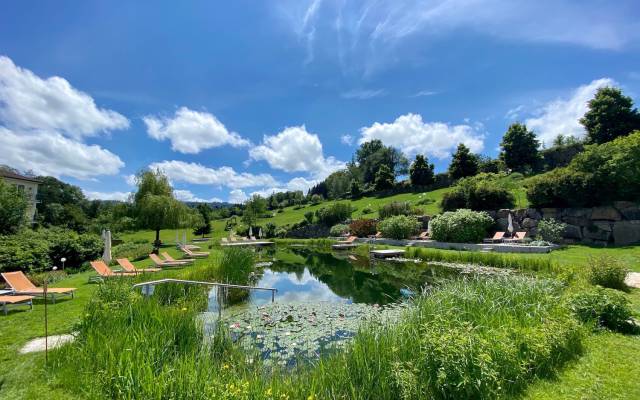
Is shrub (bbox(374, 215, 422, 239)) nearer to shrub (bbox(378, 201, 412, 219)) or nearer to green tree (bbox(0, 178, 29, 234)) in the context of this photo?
shrub (bbox(378, 201, 412, 219))

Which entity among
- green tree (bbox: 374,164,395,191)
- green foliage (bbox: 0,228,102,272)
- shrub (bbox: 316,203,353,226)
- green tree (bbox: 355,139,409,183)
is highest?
green tree (bbox: 355,139,409,183)

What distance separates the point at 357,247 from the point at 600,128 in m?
24.1

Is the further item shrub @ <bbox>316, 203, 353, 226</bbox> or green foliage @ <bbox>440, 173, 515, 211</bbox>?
shrub @ <bbox>316, 203, 353, 226</bbox>

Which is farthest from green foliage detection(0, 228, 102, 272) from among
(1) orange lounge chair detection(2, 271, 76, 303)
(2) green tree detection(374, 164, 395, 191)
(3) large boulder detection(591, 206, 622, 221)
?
(2) green tree detection(374, 164, 395, 191)

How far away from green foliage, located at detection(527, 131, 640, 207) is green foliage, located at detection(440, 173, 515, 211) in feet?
11.3

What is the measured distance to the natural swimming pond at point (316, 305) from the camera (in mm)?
5535

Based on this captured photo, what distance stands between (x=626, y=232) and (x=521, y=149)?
65.3 ft

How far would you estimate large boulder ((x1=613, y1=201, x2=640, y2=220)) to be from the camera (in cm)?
1438

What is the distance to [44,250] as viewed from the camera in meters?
12.5

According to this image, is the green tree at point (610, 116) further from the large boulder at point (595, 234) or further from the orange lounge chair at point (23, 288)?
the orange lounge chair at point (23, 288)

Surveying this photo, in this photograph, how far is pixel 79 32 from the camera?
33.7ft

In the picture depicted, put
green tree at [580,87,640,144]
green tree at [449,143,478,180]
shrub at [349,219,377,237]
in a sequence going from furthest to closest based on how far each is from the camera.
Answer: green tree at [449,143,478,180]
shrub at [349,219,377,237]
green tree at [580,87,640,144]

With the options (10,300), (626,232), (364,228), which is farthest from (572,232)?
(10,300)

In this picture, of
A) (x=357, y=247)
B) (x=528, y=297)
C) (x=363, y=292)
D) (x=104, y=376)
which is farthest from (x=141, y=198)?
(x=528, y=297)
